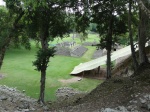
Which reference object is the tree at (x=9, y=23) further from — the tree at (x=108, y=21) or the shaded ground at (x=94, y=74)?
the shaded ground at (x=94, y=74)

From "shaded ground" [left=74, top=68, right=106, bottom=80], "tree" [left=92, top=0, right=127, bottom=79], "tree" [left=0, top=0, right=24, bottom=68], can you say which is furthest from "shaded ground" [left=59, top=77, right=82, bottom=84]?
"tree" [left=0, top=0, right=24, bottom=68]

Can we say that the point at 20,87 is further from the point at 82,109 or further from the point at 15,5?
the point at 82,109

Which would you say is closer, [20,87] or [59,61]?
[20,87]

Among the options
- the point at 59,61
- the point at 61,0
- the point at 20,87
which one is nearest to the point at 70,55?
the point at 59,61

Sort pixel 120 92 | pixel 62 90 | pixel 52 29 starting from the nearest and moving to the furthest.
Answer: pixel 120 92
pixel 52 29
pixel 62 90

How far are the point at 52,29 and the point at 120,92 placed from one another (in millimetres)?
8206

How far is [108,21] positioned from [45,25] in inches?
217

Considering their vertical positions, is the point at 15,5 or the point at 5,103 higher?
the point at 15,5

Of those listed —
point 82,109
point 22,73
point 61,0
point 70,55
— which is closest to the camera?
point 82,109

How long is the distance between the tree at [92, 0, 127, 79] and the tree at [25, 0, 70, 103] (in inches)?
106

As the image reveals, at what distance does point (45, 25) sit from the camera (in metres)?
16.3

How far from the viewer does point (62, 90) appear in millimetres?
21188

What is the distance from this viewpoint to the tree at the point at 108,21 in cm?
1745

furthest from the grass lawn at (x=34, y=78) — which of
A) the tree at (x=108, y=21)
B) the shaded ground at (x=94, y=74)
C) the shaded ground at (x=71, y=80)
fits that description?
the tree at (x=108, y=21)
